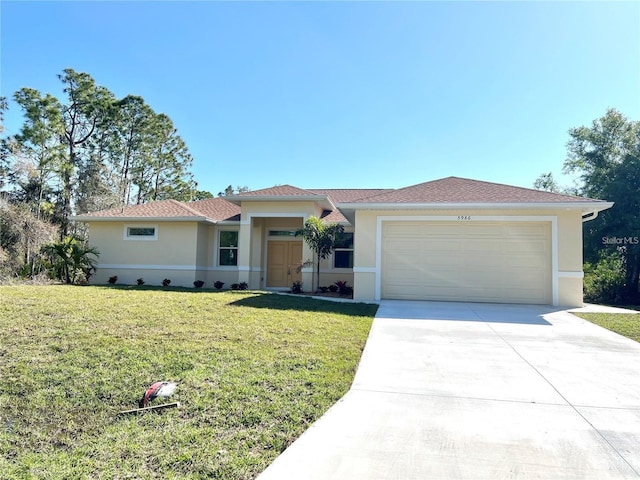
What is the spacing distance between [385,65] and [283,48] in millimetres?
3576

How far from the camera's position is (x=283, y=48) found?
12.0 meters

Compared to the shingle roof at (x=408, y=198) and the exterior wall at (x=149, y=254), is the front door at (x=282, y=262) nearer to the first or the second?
the shingle roof at (x=408, y=198)

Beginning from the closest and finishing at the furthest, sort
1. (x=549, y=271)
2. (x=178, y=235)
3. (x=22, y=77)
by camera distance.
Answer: (x=549, y=271)
(x=178, y=235)
(x=22, y=77)

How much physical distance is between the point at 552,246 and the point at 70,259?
714 inches

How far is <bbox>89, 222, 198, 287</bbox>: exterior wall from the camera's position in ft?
50.4

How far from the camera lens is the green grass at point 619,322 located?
24.5 ft

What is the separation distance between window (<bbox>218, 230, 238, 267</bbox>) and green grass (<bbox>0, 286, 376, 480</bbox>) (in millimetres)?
8688

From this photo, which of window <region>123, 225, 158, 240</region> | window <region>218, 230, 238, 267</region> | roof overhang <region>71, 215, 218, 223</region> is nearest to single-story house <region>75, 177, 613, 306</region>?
roof overhang <region>71, 215, 218, 223</region>

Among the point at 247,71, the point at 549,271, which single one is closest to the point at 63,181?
the point at 247,71

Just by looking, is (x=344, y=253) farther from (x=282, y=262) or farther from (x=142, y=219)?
(x=142, y=219)

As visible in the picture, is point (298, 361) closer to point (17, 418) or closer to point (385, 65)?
point (17, 418)

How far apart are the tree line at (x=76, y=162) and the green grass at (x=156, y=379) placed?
11615 mm

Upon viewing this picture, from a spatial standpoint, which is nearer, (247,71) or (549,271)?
(549,271)

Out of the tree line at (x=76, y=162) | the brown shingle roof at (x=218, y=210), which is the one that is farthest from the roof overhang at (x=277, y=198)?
the tree line at (x=76, y=162)
